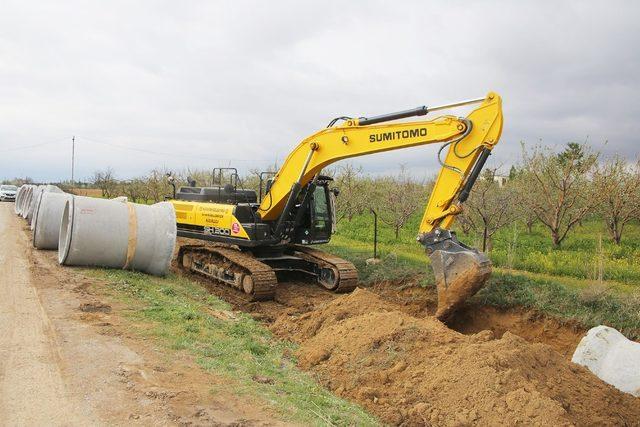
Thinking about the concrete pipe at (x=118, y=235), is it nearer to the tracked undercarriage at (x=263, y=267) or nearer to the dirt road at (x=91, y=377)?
the tracked undercarriage at (x=263, y=267)

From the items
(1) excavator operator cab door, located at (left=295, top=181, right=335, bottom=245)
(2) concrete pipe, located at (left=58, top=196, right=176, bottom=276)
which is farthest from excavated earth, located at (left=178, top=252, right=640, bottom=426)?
(2) concrete pipe, located at (left=58, top=196, right=176, bottom=276)

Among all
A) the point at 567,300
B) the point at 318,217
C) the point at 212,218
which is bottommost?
the point at 567,300

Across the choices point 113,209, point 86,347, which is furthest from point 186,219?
point 86,347

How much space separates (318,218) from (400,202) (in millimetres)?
9513

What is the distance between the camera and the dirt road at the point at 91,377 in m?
4.34

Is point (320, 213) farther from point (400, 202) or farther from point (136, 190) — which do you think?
point (136, 190)

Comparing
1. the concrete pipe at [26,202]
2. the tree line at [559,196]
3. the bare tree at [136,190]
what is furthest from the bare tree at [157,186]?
the tree line at [559,196]

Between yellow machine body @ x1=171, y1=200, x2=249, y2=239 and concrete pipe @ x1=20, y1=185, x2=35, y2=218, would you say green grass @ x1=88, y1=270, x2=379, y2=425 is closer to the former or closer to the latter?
yellow machine body @ x1=171, y1=200, x2=249, y2=239

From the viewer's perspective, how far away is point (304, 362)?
21.1 ft

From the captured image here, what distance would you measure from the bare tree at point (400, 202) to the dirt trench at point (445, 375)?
12.4m

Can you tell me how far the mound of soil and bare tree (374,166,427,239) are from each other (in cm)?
1317

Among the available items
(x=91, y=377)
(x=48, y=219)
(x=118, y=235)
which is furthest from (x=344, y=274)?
(x=48, y=219)

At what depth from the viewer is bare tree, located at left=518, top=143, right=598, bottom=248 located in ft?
52.6

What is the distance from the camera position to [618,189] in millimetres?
16359
